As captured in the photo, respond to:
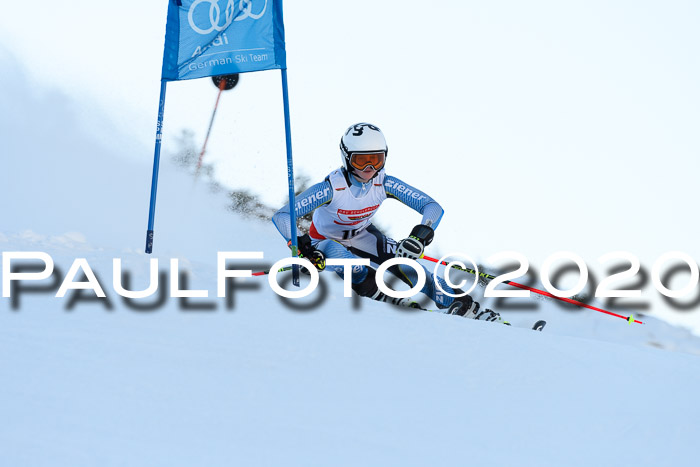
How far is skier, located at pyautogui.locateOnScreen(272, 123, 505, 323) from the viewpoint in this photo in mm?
5375

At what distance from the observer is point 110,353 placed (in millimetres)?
2609

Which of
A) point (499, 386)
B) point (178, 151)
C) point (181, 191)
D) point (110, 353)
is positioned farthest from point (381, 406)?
point (178, 151)

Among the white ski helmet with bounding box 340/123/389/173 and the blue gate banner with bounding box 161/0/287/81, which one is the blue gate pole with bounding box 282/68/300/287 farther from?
the white ski helmet with bounding box 340/123/389/173

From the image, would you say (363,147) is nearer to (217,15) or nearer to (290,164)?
(290,164)

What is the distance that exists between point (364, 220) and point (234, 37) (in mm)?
1789

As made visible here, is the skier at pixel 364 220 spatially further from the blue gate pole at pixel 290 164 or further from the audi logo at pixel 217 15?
the audi logo at pixel 217 15

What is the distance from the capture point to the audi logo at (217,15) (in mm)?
5727

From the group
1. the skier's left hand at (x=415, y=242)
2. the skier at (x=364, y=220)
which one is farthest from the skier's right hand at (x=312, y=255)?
the skier's left hand at (x=415, y=242)

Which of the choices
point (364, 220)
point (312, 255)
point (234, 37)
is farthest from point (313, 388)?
point (234, 37)

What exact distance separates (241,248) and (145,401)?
9557 millimetres

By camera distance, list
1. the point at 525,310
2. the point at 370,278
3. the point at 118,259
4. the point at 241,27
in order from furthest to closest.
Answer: the point at 525,310
the point at 241,27
the point at 370,278
the point at 118,259

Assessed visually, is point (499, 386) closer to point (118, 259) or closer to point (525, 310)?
point (118, 259)

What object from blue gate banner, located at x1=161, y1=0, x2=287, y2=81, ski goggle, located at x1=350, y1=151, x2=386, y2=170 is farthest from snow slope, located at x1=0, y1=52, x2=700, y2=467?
blue gate banner, located at x1=161, y1=0, x2=287, y2=81

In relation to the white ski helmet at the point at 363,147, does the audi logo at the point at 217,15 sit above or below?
above
